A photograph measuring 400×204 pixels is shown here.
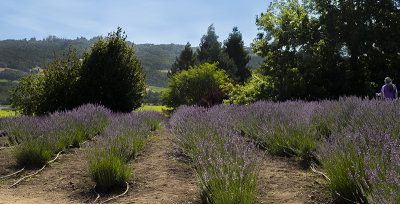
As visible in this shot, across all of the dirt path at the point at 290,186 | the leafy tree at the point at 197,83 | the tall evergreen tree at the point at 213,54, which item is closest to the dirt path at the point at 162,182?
the dirt path at the point at 290,186

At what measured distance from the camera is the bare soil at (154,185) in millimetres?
3104

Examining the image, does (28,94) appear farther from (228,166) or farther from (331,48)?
(331,48)

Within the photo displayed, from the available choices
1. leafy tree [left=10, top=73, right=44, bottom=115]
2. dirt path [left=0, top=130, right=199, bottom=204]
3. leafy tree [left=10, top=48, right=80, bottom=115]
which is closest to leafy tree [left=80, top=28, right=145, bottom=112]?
leafy tree [left=10, top=48, right=80, bottom=115]

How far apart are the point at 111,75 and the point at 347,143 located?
10484 millimetres

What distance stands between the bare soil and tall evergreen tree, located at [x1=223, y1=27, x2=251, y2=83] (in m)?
38.8

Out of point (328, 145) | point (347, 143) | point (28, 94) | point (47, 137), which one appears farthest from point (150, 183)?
point (28, 94)

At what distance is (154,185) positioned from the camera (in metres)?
3.67

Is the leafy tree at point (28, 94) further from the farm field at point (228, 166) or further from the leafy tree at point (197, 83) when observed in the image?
the leafy tree at point (197, 83)

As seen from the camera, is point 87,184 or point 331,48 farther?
point 331,48

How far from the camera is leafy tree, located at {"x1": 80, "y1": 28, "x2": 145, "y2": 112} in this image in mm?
11828

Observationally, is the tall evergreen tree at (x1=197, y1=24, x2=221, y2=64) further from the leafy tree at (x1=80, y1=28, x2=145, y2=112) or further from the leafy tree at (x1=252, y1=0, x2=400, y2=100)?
the leafy tree at (x1=80, y1=28, x2=145, y2=112)

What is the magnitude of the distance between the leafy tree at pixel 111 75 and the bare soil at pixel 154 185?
7206 mm

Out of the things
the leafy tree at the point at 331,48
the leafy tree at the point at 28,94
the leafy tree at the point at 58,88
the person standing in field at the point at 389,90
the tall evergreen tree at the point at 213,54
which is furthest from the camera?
the tall evergreen tree at the point at 213,54

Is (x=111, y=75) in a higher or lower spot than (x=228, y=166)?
higher
